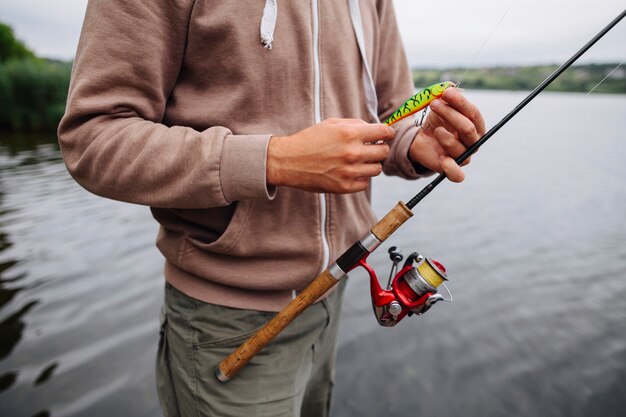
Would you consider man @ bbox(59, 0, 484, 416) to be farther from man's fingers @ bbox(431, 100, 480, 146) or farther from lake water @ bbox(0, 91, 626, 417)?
lake water @ bbox(0, 91, 626, 417)

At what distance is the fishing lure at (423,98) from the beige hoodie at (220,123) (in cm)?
29

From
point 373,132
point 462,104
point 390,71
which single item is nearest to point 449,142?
point 462,104

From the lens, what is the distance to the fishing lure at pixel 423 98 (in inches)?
49.2

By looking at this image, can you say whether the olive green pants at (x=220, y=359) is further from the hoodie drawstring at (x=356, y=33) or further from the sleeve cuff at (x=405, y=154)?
the hoodie drawstring at (x=356, y=33)

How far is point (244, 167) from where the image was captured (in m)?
1.08

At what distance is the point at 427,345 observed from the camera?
Result: 4.47m

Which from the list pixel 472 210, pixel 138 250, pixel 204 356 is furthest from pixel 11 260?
pixel 472 210

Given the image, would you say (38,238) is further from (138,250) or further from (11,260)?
(138,250)

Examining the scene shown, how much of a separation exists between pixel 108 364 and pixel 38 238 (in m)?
3.95

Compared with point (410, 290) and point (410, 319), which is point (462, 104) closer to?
point (410, 290)

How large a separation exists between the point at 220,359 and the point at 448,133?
119 centimetres

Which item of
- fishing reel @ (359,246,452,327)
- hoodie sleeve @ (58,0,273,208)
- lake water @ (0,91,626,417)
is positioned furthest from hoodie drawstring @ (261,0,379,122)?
lake water @ (0,91,626,417)

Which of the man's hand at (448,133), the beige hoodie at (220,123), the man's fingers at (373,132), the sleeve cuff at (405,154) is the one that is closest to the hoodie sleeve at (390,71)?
the sleeve cuff at (405,154)

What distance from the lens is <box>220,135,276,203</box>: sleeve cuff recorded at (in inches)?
42.7
